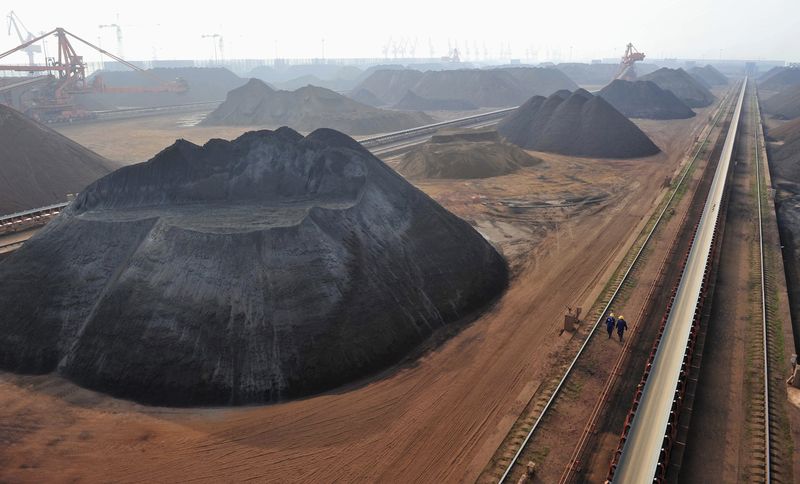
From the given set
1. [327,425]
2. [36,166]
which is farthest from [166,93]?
[327,425]

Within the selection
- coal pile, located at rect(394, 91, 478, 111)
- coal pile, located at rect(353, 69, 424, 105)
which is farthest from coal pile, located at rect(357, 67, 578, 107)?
coal pile, located at rect(394, 91, 478, 111)

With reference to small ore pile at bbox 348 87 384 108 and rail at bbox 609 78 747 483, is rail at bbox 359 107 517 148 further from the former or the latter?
rail at bbox 609 78 747 483

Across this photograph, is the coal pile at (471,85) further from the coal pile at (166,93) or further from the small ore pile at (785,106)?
the small ore pile at (785,106)

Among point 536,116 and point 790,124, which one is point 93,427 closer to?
point 536,116

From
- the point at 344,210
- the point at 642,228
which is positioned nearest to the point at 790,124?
the point at 642,228

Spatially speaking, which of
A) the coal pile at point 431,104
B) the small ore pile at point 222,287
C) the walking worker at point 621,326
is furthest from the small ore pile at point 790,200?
the coal pile at point 431,104
